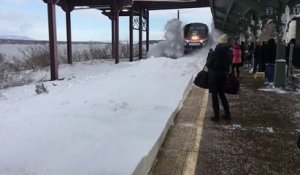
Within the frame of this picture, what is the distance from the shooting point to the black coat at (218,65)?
8.05m

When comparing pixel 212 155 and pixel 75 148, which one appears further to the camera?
pixel 212 155

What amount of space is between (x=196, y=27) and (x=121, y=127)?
34.7m

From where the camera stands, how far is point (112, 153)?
16.4 ft

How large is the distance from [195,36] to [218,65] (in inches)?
1262

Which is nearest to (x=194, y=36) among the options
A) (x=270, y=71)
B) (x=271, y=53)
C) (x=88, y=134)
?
(x=271, y=53)

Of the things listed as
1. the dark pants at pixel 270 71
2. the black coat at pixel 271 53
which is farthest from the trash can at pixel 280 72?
the black coat at pixel 271 53

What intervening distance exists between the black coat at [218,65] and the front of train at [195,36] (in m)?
31.1

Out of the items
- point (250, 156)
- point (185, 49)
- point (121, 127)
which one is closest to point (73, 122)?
point (121, 127)

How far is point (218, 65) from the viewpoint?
8.06 meters

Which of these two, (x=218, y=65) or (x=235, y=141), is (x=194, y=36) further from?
(x=235, y=141)

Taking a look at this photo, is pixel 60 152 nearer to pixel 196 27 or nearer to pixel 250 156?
pixel 250 156

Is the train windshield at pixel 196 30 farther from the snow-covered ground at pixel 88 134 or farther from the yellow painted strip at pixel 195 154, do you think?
the yellow painted strip at pixel 195 154

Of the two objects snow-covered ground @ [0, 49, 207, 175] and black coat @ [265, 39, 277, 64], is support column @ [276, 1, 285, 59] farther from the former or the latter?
snow-covered ground @ [0, 49, 207, 175]

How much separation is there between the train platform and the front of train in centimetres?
2887
